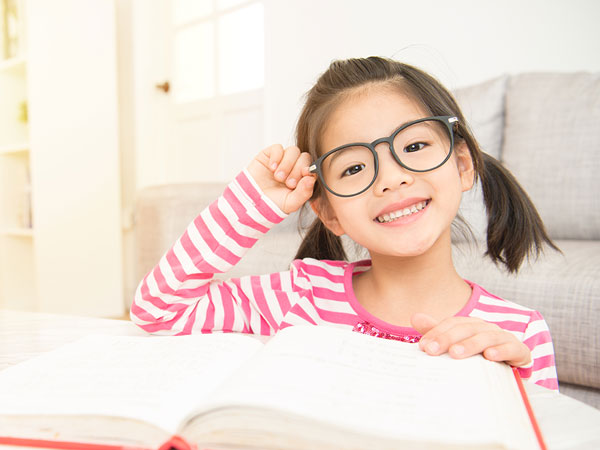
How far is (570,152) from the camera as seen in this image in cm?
132

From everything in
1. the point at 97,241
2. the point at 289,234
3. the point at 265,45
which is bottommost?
the point at 97,241

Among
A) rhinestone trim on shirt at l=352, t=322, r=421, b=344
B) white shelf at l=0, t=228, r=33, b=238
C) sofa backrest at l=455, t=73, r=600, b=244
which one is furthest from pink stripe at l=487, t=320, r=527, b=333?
white shelf at l=0, t=228, r=33, b=238

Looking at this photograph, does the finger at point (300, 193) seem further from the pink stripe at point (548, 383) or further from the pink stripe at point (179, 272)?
the pink stripe at point (548, 383)

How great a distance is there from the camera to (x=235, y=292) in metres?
0.81

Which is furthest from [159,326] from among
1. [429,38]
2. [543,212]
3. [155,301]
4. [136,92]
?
[136,92]

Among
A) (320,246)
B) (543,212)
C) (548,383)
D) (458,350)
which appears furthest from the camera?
(543,212)

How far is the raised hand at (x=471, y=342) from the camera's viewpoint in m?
0.41

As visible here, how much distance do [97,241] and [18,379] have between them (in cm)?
240

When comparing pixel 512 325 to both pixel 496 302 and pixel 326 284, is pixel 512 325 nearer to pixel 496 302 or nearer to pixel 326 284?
pixel 496 302

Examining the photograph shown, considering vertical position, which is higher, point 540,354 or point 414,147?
point 414,147

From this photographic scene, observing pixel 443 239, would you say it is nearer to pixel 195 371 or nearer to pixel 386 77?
pixel 386 77

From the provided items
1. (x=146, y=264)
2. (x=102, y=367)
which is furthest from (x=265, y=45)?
(x=102, y=367)

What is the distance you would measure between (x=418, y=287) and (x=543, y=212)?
742 mm

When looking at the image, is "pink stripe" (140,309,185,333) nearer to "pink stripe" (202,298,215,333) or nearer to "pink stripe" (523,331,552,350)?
"pink stripe" (202,298,215,333)
